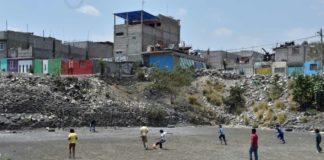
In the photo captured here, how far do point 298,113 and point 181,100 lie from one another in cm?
1600

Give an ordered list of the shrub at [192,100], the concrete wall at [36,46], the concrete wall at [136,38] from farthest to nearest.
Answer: the concrete wall at [136,38], the concrete wall at [36,46], the shrub at [192,100]

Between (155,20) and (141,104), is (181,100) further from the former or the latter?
(155,20)

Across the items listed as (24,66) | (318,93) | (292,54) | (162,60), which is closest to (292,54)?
(292,54)

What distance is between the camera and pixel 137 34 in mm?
89875

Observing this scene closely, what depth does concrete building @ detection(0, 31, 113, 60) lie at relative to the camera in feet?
284

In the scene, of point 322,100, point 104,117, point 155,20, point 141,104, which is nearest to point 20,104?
point 104,117

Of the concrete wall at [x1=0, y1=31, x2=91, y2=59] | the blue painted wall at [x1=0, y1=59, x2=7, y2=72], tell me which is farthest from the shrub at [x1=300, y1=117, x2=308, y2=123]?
the blue painted wall at [x1=0, y1=59, x2=7, y2=72]

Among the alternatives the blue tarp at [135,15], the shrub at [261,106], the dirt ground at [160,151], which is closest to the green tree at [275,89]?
the shrub at [261,106]

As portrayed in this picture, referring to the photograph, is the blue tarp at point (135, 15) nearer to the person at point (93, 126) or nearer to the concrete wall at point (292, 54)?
the concrete wall at point (292, 54)

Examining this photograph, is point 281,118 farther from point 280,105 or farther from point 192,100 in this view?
point 192,100

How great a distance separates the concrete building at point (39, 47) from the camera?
86.5m

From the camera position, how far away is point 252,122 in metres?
65.5

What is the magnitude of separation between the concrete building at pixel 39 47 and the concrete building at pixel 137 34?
10.8 meters

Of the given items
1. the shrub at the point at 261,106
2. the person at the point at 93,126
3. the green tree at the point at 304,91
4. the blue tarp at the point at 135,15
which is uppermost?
the blue tarp at the point at 135,15
